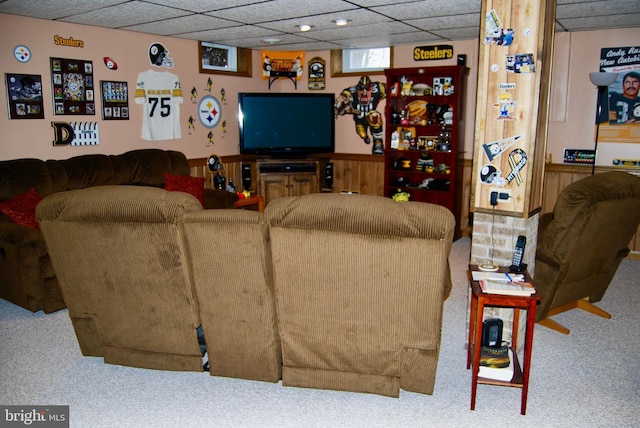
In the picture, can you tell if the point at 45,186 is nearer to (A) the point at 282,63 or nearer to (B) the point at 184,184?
(B) the point at 184,184

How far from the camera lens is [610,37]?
5.45 meters

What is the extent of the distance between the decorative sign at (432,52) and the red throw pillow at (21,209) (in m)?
4.67

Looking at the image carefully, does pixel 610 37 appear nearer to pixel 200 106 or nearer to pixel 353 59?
pixel 353 59

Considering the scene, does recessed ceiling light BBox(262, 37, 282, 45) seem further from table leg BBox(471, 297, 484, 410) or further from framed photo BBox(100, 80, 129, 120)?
table leg BBox(471, 297, 484, 410)

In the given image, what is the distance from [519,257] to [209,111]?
15.6 ft

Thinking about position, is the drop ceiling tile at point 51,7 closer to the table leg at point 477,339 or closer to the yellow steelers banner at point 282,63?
the yellow steelers banner at point 282,63

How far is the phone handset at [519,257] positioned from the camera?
299 centimetres

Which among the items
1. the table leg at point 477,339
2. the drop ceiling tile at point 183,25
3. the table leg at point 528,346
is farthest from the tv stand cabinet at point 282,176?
the table leg at point 528,346

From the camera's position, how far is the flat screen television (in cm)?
686

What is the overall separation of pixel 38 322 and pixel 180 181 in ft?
6.93

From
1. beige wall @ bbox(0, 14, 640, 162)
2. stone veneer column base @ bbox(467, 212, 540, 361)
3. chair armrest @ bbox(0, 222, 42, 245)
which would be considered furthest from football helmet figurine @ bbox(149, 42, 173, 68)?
stone veneer column base @ bbox(467, 212, 540, 361)

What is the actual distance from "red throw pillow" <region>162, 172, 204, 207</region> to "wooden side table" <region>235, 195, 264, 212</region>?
0.45m

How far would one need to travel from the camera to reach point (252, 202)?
20.1 ft

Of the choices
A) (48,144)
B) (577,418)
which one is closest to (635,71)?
(577,418)
